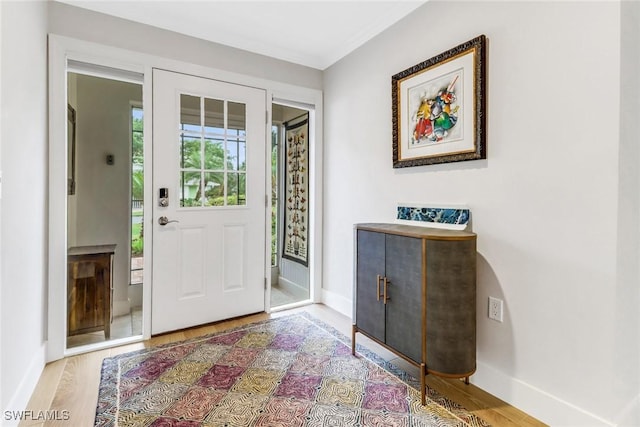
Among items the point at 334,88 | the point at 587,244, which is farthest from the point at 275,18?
the point at 587,244

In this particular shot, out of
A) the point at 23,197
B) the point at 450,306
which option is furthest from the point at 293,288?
the point at 23,197

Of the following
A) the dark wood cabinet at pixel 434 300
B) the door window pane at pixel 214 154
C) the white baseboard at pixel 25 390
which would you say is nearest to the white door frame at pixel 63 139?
the white baseboard at pixel 25 390

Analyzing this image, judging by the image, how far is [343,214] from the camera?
118 inches

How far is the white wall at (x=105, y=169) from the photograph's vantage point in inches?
123

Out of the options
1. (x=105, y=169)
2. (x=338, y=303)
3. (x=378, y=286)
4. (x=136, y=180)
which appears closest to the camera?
(x=378, y=286)

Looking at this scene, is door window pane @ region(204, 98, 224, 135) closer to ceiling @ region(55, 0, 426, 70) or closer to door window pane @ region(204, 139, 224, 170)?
door window pane @ region(204, 139, 224, 170)

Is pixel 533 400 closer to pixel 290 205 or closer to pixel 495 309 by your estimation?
pixel 495 309

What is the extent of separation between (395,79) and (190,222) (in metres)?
1.91

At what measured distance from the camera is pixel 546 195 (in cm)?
155

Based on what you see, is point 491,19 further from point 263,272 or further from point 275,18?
point 263,272

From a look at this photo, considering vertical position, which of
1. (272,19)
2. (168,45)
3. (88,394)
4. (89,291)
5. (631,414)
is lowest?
(88,394)

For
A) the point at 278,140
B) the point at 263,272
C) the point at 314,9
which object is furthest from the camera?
the point at 278,140

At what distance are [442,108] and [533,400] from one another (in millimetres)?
1630

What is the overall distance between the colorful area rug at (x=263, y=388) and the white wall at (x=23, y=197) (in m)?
0.42
